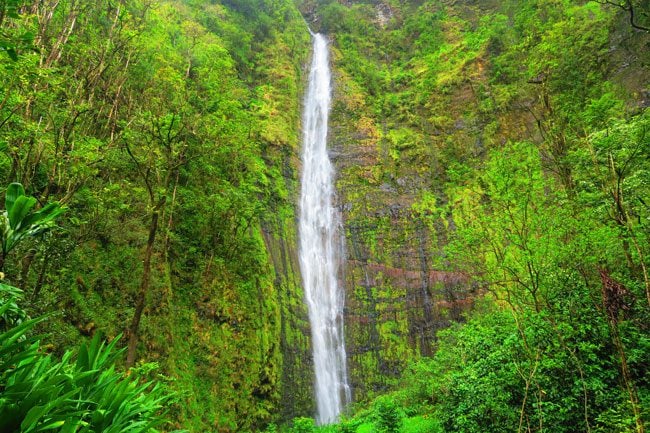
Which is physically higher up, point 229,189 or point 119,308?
point 229,189

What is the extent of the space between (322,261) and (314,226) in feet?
6.70

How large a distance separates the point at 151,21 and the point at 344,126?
44.7 ft

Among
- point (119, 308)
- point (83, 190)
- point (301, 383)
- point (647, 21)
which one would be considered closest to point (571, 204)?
point (647, 21)

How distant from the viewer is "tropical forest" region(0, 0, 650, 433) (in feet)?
17.8

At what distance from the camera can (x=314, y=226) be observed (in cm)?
2030

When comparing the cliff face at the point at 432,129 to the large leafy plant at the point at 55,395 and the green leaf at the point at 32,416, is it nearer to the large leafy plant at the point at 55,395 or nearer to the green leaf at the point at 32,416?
the large leafy plant at the point at 55,395

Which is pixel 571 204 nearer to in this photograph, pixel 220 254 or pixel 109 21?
pixel 220 254

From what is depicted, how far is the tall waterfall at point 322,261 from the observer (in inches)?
628

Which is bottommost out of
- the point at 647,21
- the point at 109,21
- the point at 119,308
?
the point at 119,308

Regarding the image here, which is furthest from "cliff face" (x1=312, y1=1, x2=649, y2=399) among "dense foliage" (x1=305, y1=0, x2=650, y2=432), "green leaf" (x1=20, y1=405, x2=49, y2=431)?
"green leaf" (x1=20, y1=405, x2=49, y2=431)

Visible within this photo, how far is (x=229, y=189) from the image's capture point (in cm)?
1179

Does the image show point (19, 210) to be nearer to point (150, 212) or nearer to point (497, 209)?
point (150, 212)

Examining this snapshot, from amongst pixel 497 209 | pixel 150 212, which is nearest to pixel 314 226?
pixel 497 209

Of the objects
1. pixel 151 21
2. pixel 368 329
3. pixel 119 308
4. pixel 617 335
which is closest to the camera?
pixel 617 335
